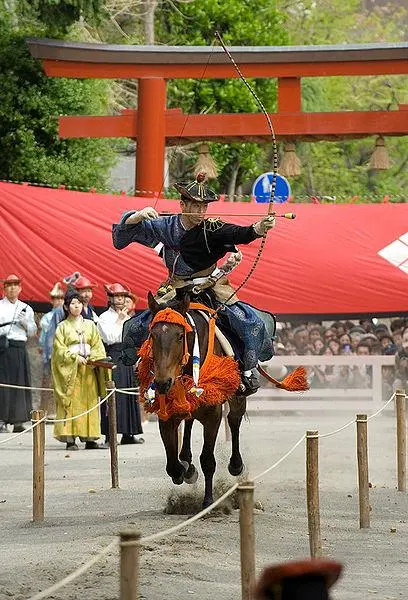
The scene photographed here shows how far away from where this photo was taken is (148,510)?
1020 cm

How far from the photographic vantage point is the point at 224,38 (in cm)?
3164

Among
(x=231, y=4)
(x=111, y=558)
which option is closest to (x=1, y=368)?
(x=111, y=558)

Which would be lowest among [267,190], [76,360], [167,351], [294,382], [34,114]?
[294,382]

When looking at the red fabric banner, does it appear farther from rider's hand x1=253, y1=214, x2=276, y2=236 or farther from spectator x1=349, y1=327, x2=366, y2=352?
rider's hand x1=253, y1=214, x2=276, y2=236

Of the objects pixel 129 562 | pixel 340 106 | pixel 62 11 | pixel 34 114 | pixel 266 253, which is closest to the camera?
pixel 129 562

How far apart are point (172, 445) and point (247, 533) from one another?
3.56 metres

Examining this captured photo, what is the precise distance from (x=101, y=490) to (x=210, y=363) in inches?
94.7

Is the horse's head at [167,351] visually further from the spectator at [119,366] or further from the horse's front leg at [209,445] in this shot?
the spectator at [119,366]

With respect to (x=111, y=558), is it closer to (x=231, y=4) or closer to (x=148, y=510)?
(x=148, y=510)

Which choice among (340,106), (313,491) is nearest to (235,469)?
(313,491)

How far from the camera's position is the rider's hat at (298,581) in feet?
12.7

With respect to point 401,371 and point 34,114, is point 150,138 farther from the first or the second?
point 401,371

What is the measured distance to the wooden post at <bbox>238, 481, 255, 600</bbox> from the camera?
19.7ft

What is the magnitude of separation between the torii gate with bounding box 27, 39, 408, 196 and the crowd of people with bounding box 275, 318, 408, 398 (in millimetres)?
2573
